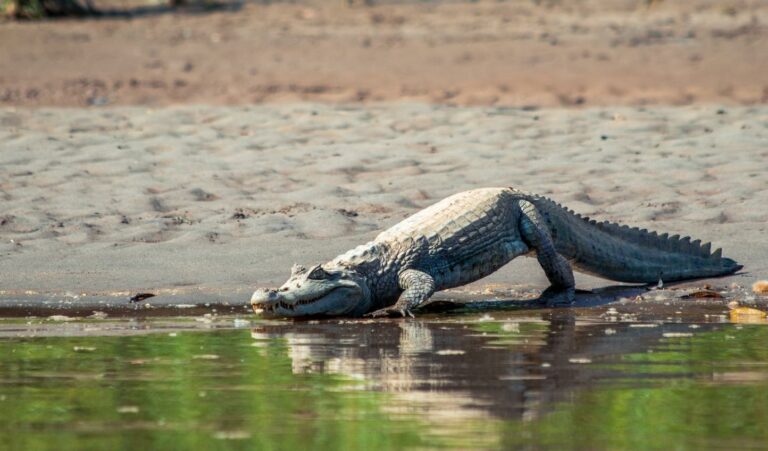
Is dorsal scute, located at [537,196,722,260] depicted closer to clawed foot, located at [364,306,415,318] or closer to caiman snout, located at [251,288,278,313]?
clawed foot, located at [364,306,415,318]

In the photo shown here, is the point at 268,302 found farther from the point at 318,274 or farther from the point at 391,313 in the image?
the point at 391,313

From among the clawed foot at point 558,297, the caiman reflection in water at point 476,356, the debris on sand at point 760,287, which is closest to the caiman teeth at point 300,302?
the caiman reflection in water at point 476,356

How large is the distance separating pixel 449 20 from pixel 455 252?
10088 millimetres

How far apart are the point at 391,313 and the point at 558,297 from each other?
0.94 meters

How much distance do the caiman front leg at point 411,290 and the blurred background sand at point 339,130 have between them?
791 millimetres

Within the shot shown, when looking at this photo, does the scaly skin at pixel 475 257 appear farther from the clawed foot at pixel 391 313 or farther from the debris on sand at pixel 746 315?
the debris on sand at pixel 746 315

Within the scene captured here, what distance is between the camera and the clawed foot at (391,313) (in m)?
7.31

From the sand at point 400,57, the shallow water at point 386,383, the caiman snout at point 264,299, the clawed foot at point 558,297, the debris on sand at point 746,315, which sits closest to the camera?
the shallow water at point 386,383

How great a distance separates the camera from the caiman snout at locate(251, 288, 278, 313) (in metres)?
6.97

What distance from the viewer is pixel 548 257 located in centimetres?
778

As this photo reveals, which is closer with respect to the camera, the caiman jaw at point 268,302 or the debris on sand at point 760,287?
the caiman jaw at point 268,302

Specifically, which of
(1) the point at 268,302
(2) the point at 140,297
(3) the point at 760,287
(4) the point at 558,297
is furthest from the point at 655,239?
(2) the point at 140,297

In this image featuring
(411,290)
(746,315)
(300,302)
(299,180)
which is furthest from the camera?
(299,180)

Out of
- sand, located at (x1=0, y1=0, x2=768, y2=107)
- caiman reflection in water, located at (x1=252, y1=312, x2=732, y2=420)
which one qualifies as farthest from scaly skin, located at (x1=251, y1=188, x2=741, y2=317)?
sand, located at (x1=0, y1=0, x2=768, y2=107)
